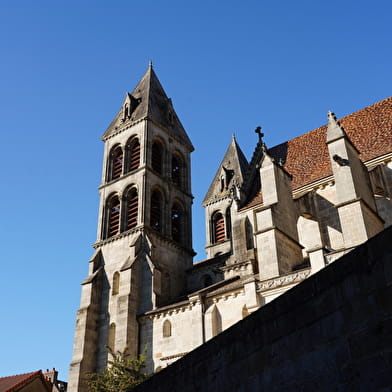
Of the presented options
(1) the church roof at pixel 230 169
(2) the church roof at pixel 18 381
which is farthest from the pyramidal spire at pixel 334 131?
(2) the church roof at pixel 18 381

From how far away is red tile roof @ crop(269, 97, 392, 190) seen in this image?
2028 cm

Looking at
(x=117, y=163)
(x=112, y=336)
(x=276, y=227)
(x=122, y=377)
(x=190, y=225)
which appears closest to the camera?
(x=276, y=227)

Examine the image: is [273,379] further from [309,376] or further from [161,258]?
[161,258]

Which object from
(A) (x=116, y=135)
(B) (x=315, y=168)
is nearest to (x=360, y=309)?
(B) (x=315, y=168)

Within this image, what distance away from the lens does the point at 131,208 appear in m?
27.7

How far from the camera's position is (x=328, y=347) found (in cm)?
484

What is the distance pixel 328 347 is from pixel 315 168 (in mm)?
17363

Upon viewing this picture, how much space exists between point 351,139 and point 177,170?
12.3 m

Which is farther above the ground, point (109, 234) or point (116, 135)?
point (116, 135)

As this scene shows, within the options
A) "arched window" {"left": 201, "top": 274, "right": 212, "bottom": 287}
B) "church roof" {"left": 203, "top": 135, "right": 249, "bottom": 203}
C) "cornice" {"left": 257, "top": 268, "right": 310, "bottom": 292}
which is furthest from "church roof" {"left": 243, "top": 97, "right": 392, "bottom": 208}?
"church roof" {"left": 203, "top": 135, "right": 249, "bottom": 203}

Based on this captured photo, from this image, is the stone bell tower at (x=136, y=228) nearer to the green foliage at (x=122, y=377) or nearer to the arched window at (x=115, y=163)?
the arched window at (x=115, y=163)

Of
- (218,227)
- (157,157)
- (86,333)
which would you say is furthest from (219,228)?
(86,333)

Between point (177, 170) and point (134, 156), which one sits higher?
point (177, 170)

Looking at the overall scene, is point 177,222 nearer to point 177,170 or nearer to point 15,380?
point 177,170
